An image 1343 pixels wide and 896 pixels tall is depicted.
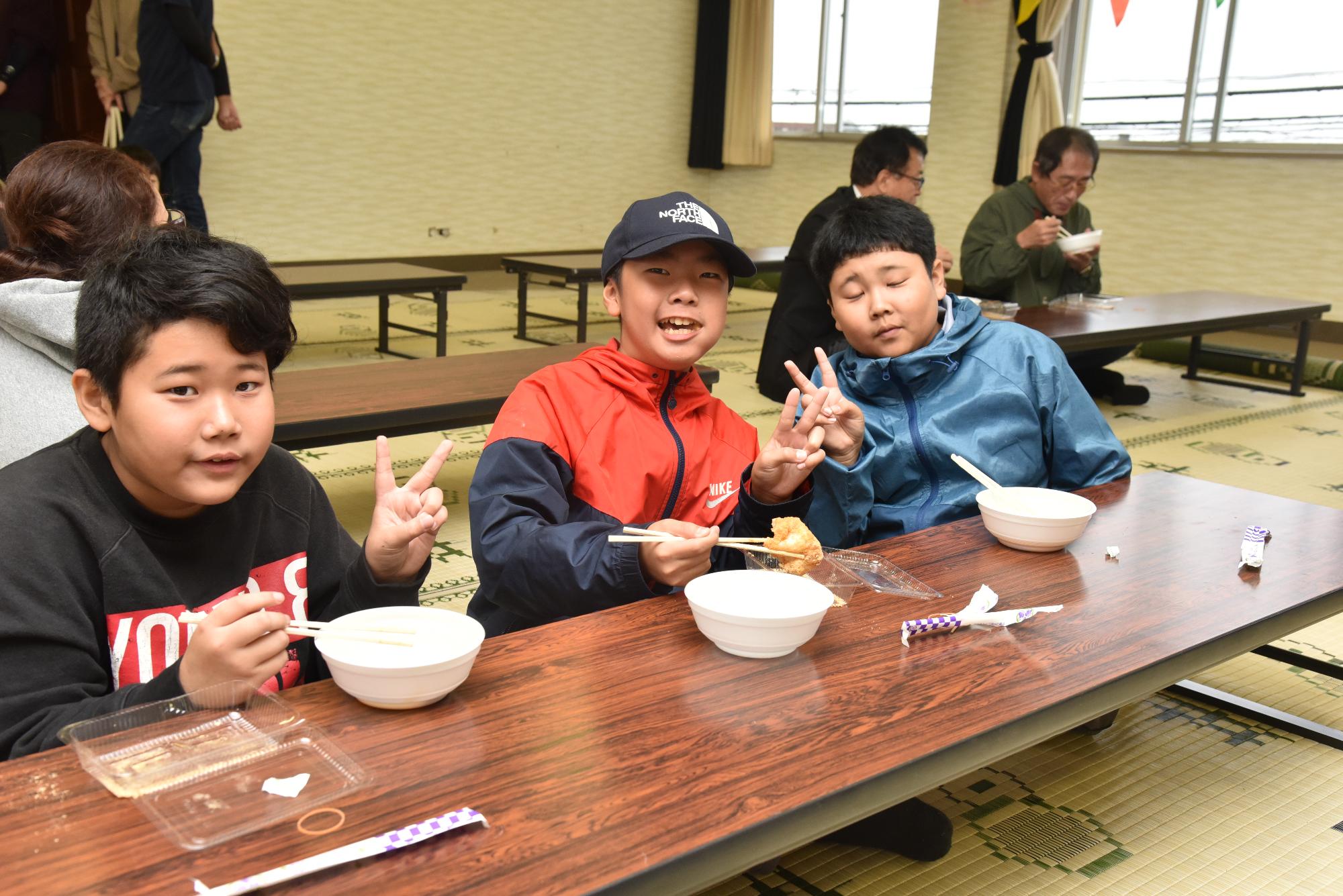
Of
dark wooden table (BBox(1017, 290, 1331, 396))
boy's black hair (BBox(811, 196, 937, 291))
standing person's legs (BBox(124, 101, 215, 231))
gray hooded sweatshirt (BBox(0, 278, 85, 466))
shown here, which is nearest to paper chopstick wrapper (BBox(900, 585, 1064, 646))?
boy's black hair (BBox(811, 196, 937, 291))

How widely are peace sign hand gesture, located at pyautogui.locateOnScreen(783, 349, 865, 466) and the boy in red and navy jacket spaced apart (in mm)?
59

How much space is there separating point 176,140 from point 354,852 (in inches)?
190

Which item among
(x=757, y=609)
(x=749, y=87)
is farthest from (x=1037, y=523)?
(x=749, y=87)

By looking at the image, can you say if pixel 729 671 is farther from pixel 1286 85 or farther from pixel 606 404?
pixel 1286 85

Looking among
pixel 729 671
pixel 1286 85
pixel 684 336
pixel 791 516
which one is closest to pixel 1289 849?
pixel 791 516

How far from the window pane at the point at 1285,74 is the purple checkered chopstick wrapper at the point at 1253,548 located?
524 centimetres

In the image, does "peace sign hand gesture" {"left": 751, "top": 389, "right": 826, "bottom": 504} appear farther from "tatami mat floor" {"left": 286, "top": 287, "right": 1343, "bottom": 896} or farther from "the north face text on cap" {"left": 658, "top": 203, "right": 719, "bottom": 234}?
"tatami mat floor" {"left": 286, "top": 287, "right": 1343, "bottom": 896}

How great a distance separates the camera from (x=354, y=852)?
82cm

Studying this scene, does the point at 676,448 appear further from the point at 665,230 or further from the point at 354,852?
the point at 354,852

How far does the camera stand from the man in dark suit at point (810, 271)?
4.32 metres

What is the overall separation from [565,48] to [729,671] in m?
7.71

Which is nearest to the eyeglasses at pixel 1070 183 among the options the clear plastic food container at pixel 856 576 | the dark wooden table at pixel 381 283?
the dark wooden table at pixel 381 283

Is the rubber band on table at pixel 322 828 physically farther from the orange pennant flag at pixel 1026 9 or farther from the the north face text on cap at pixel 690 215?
the orange pennant flag at pixel 1026 9

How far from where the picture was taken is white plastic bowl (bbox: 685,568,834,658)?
1.18 m
